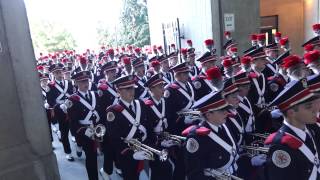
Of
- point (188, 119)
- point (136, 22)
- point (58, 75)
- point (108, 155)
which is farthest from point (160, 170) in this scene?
point (136, 22)

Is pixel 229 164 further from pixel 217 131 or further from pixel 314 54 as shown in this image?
pixel 314 54

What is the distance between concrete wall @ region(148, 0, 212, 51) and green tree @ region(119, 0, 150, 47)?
36.6ft

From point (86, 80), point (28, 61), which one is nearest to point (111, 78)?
point (86, 80)

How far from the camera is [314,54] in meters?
5.29

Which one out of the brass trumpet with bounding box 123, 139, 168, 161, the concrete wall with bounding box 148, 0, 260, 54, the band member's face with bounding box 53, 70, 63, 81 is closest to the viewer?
the brass trumpet with bounding box 123, 139, 168, 161

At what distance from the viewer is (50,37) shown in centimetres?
3219

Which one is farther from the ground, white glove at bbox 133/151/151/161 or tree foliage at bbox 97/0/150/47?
tree foliage at bbox 97/0/150/47

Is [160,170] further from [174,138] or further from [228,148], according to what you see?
[228,148]

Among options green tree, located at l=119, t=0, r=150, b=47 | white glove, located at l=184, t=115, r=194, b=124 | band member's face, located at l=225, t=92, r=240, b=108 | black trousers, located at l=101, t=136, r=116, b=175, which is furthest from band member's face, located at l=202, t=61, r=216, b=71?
green tree, located at l=119, t=0, r=150, b=47

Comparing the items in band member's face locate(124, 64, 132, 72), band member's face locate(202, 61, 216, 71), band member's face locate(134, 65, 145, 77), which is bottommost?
band member's face locate(134, 65, 145, 77)

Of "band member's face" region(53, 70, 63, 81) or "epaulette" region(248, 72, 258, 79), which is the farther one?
"band member's face" region(53, 70, 63, 81)

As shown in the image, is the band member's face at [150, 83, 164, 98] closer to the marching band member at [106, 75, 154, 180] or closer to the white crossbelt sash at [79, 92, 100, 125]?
the marching band member at [106, 75, 154, 180]

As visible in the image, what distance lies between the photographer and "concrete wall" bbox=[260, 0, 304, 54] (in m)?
16.0

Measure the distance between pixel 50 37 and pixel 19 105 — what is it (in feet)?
94.0
